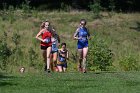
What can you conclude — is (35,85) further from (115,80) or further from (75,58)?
(75,58)

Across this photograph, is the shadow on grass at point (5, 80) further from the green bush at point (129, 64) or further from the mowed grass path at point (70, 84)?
the green bush at point (129, 64)

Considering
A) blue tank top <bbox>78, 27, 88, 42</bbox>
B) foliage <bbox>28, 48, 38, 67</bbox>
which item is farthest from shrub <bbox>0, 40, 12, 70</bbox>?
blue tank top <bbox>78, 27, 88, 42</bbox>

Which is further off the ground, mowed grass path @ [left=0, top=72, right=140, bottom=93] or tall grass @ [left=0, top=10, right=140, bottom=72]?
tall grass @ [left=0, top=10, right=140, bottom=72]

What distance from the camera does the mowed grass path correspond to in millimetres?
13969

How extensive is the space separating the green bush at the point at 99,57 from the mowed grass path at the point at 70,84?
741 centimetres

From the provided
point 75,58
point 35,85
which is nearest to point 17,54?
point 75,58

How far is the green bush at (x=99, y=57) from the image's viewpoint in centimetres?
2536

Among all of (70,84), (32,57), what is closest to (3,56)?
(32,57)

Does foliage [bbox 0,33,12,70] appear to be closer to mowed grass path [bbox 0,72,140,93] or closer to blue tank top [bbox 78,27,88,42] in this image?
blue tank top [bbox 78,27,88,42]

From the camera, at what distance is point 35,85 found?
14719 mm

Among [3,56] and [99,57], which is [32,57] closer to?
[3,56]

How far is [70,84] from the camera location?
49.8ft

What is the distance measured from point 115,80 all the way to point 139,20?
2627 centimetres

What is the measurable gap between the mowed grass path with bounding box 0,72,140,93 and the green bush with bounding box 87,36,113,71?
24.3ft
